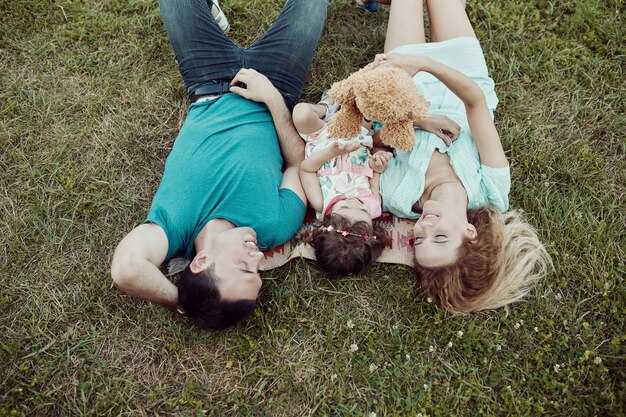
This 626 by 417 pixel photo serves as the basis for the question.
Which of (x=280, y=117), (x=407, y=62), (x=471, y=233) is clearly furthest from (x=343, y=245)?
(x=407, y=62)

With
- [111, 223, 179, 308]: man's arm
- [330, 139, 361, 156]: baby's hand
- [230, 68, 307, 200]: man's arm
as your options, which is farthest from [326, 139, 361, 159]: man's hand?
[111, 223, 179, 308]: man's arm

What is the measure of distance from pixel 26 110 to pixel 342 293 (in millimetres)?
3124

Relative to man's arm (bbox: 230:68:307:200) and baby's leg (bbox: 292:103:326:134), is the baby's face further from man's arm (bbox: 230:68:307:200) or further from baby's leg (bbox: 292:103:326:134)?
baby's leg (bbox: 292:103:326:134)

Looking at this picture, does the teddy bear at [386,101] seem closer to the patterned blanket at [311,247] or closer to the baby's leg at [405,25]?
the patterned blanket at [311,247]

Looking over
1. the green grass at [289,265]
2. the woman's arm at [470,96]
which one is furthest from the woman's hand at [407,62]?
the green grass at [289,265]

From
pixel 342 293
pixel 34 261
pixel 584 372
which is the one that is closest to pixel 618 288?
pixel 584 372

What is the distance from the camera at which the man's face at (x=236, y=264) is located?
325cm

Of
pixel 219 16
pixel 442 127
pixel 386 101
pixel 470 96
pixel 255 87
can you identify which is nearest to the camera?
pixel 386 101

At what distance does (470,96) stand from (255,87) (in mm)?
1595

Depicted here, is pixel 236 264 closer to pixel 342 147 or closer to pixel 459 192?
pixel 342 147

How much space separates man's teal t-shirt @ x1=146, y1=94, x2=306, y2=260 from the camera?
11.4 feet

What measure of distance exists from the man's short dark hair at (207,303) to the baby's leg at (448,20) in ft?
8.73

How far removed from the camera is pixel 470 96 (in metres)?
3.45

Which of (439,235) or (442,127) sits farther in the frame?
(442,127)
